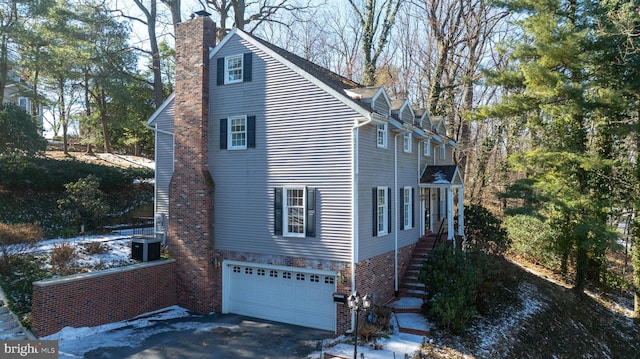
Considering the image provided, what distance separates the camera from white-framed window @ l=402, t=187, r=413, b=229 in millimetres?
15797

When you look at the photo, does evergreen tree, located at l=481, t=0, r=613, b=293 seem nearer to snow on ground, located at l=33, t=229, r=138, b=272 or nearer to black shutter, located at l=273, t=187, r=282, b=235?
black shutter, located at l=273, t=187, r=282, b=235

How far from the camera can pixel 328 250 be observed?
1233 cm

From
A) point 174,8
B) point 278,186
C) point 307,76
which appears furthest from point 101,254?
point 174,8

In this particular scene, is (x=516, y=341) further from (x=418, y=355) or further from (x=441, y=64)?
(x=441, y=64)

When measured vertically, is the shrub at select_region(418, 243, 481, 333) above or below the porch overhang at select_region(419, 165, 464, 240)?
below

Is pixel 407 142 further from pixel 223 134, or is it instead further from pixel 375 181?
pixel 223 134

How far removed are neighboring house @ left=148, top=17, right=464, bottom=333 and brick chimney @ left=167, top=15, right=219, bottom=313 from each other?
0.12 ft

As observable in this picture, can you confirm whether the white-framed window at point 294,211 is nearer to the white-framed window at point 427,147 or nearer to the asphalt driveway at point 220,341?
the asphalt driveway at point 220,341

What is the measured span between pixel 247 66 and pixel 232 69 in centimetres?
72

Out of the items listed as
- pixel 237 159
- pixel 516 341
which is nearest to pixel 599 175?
pixel 516 341

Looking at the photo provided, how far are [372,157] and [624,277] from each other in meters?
17.3

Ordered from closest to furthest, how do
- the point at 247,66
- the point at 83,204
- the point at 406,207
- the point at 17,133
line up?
the point at 247,66, the point at 406,207, the point at 83,204, the point at 17,133

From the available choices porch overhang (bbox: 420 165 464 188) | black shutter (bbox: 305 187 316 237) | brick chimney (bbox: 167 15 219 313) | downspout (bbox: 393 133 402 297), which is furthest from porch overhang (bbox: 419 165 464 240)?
brick chimney (bbox: 167 15 219 313)

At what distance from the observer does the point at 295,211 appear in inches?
509
